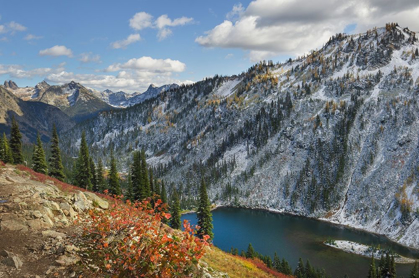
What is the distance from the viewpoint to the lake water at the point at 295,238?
86844 millimetres

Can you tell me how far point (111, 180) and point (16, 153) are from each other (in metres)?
23.2

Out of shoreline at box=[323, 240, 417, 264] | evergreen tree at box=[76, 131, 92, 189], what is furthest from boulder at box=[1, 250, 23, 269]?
shoreline at box=[323, 240, 417, 264]

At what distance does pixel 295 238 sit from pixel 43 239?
113 metres

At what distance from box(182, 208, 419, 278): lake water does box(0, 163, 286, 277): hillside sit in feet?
262

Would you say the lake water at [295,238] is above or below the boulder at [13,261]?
below

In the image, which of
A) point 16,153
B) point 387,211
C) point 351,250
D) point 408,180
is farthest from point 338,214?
point 16,153

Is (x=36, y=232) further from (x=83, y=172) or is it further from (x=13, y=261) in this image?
(x=83, y=172)

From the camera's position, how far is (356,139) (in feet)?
547

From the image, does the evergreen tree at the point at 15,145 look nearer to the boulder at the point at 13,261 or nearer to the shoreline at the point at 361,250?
the boulder at the point at 13,261

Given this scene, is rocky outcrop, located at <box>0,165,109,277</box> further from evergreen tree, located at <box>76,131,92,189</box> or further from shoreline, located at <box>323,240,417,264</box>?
shoreline, located at <box>323,240,417,264</box>

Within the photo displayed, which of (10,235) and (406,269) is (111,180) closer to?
(10,235)

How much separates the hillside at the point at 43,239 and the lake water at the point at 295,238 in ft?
262

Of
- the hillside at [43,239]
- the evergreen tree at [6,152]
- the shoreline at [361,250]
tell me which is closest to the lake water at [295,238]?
the shoreline at [361,250]

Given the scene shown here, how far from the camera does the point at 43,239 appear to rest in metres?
15.2
